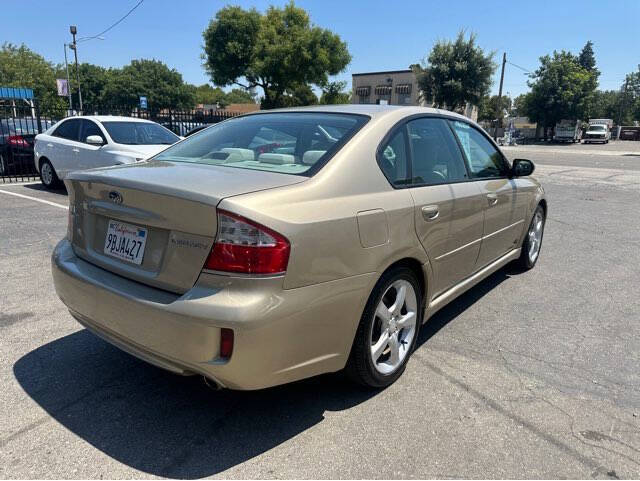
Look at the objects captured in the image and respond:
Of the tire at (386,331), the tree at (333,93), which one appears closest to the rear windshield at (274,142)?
the tire at (386,331)

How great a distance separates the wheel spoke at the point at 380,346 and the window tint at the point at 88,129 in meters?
7.89

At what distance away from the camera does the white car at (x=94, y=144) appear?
860 cm

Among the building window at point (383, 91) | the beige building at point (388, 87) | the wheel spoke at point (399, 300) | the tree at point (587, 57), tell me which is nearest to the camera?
the wheel spoke at point (399, 300)

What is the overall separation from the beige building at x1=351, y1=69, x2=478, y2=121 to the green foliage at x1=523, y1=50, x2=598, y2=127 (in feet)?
22.8

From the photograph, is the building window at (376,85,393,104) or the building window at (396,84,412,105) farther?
the building window at (376,85,393,104)

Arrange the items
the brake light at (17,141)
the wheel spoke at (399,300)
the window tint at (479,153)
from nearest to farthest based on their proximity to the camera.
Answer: the wheel spoke at (399,300) < the window tint at (479,153) < the brake light at (17,141)

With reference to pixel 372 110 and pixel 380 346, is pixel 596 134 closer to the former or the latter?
pixel 372 110

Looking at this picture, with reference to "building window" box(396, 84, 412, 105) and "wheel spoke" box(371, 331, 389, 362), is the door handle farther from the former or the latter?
"building window" box(396, 84, 412, 105)

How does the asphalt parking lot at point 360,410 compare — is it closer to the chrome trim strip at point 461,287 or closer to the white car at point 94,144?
the chrome trim strip at point 461,287

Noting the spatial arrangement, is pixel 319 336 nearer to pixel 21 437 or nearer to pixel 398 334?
pixel 398 334

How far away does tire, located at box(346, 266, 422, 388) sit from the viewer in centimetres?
268

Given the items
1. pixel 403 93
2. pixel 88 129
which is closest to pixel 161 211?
pixel 88 129

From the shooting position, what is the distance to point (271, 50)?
31156 mm

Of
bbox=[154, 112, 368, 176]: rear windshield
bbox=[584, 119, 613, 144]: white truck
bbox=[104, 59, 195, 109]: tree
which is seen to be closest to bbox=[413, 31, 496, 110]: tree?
bbox=[584, 119, 613, 144]: white truck
